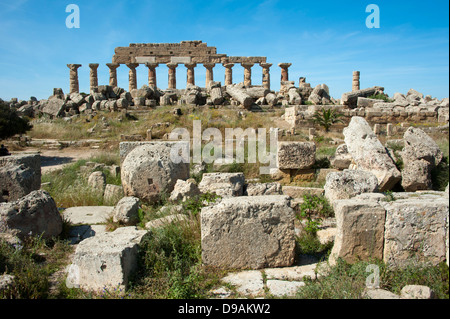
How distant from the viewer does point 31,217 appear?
14.6ft

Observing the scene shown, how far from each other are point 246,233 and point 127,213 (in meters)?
2.29

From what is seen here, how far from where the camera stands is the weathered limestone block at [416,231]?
11.0 ft

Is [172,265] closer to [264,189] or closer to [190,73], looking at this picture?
[264,189]

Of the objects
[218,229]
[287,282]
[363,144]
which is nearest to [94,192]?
[218,229]

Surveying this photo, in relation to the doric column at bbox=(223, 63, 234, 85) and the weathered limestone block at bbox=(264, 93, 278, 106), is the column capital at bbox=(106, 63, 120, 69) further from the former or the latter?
the weathered limestone block at bbox=(264, 93, 278, 106)

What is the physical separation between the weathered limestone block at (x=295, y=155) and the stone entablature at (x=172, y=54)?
945 inches

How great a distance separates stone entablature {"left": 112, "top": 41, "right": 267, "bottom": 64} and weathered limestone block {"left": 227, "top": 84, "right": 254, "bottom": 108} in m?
9.95

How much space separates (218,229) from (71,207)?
394 centimetres

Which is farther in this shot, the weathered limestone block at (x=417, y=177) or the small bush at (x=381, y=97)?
the small bush at (x=381, y=97)

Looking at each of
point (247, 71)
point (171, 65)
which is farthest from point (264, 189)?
point (247, 71)

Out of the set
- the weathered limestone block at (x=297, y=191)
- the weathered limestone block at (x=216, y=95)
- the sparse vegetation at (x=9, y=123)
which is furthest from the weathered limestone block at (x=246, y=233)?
the weathered limestone block at (x=216, y=95)

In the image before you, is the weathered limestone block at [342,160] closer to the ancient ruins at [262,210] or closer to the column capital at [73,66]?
the ancient ruins at [262,210]

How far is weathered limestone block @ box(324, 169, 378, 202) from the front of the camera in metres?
5.68

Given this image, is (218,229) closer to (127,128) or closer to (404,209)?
(404,209)
